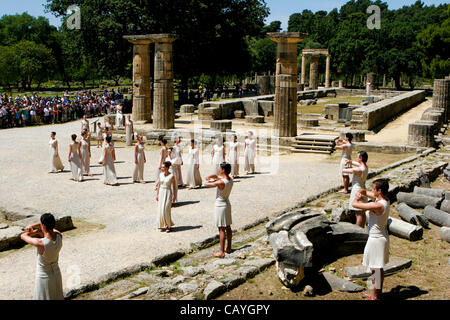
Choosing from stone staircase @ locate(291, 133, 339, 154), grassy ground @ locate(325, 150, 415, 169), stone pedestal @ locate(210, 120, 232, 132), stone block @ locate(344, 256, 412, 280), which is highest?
stone pedestal @ locate(210, 120, 232, 132)

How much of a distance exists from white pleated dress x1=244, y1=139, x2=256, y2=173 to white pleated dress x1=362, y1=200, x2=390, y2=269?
9.30 m

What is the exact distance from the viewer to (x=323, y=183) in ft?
48.3

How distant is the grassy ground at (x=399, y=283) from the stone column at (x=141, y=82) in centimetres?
1977

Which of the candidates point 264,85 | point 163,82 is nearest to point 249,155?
point 163,82

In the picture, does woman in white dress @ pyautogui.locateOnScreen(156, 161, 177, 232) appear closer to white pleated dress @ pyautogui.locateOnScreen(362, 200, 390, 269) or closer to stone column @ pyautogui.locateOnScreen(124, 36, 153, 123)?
white pleated dress @ pyautogui.locateOnScreen(362, 200, 390, 269)

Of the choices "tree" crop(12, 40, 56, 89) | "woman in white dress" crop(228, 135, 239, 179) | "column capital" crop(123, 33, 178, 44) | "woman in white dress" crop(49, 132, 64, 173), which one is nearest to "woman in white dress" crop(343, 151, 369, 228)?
"woman in white dress" crop(228, 135, 239, 179)

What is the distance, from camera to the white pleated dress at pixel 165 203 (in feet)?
33.6

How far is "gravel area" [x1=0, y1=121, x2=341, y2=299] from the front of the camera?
8523 millimetres

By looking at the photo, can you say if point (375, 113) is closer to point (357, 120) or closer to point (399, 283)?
point (357, 120)

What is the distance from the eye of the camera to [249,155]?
1619cm

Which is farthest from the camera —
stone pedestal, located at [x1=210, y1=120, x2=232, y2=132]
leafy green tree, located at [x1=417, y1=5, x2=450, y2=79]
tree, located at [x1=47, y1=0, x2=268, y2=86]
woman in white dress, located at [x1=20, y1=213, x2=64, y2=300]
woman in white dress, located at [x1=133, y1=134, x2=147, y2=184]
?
leafy green tree, located at [x1=417, y1=5, x2=450, y2=79]

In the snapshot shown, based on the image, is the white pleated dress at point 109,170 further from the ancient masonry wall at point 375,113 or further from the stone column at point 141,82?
the ancient masonry wall at point 375,113

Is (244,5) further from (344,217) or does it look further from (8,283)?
(8,283)
